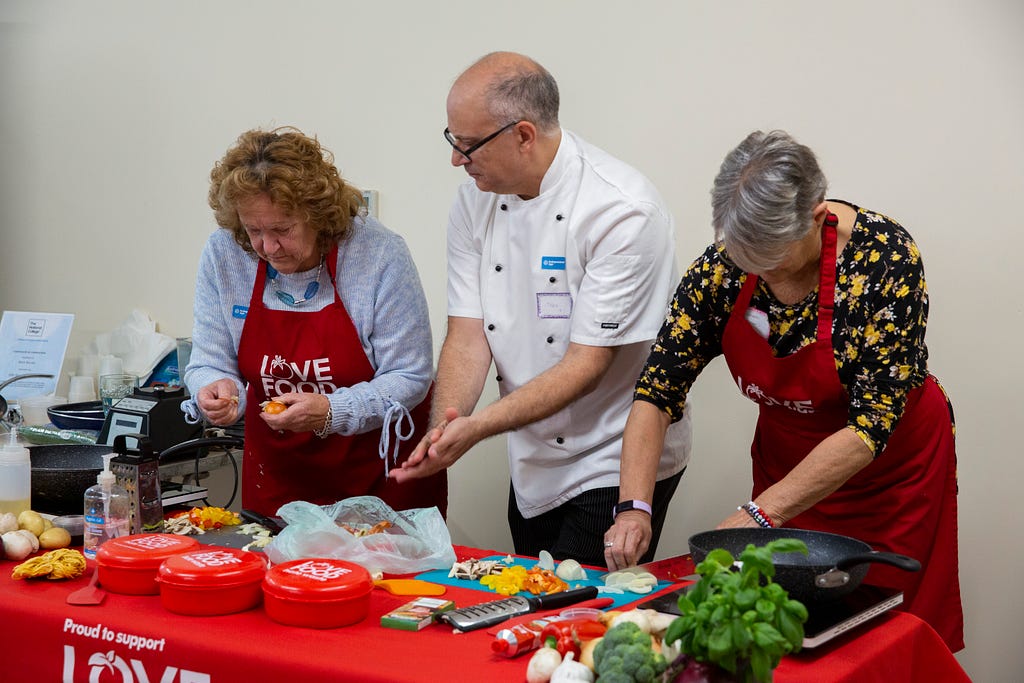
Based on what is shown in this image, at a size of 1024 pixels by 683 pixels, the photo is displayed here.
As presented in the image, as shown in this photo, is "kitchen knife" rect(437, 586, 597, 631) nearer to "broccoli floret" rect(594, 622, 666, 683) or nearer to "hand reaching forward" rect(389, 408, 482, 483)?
"broccoli floret" rect(594, 622, 666, 683)

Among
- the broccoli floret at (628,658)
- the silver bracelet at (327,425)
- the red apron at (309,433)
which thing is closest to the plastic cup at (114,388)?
the red apron at (309,433)

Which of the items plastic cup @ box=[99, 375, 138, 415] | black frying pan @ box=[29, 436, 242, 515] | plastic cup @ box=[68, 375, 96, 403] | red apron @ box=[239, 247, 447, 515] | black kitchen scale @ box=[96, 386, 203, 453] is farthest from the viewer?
plastic cup @ box=[68, 375, 96, 403]

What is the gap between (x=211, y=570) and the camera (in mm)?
1798

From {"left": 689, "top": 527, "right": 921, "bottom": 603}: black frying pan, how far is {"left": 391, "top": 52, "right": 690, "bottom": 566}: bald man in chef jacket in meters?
0.47

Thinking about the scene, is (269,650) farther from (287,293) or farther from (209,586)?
(287,293)

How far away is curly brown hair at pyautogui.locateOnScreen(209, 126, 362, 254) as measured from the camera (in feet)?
8.22

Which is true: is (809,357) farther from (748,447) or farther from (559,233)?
(748,447)

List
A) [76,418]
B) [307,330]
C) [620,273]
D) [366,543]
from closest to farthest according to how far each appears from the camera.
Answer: [366,543], [620,273], [307,330], [76,418]

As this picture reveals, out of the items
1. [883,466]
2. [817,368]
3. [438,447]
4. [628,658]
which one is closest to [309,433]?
[438,447]

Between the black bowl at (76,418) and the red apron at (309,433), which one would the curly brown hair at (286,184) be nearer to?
the red apron at (309,433)

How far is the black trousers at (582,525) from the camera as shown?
256cm

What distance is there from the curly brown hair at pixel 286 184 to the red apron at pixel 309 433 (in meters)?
0.11

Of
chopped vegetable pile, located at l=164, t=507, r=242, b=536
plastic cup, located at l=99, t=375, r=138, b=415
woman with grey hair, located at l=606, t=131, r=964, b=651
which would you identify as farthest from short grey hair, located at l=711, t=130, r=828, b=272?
plastic cup, located at l=99, t=375, r=138, b=415

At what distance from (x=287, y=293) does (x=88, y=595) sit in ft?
3.51
